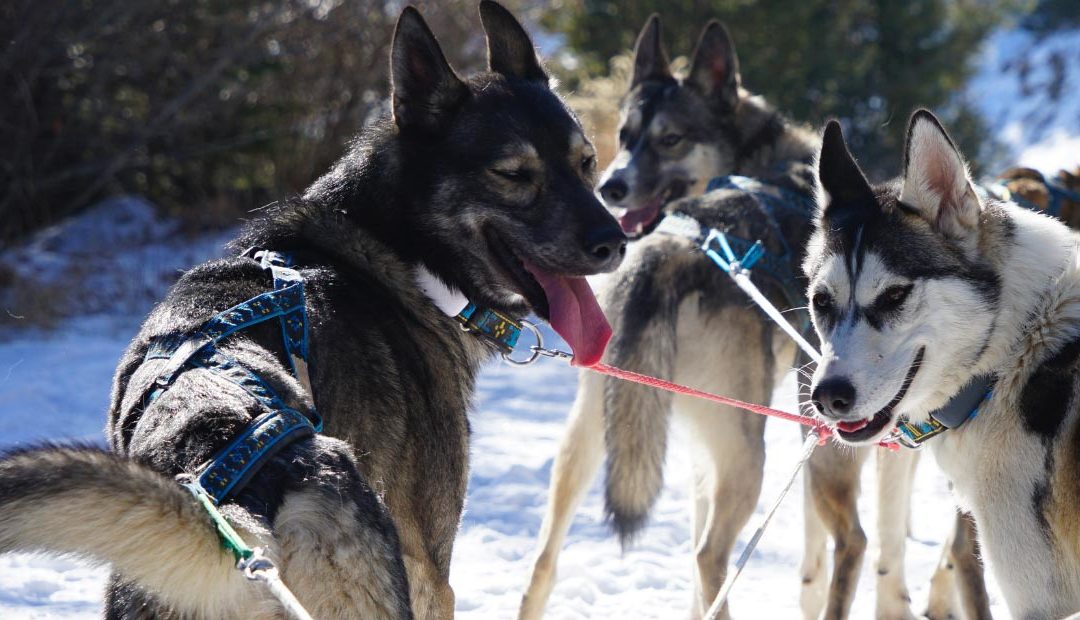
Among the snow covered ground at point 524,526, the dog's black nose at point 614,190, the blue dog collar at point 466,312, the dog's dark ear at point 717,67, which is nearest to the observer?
the blue dog collar at point 466,312

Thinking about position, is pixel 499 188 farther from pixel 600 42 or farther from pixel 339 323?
pixel 600 42

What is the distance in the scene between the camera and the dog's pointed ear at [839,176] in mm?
2744

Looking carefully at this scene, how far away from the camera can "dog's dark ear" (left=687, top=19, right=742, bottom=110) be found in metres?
4.79

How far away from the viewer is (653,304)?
11.6 ft

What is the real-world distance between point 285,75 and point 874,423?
26.6ft

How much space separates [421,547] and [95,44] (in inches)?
274

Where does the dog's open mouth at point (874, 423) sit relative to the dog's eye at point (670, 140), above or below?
below

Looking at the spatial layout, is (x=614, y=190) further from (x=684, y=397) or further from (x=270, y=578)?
(x=270, y=578)

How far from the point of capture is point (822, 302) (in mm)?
2666

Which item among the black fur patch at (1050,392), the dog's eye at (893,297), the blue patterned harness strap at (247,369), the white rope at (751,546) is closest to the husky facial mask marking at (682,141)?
the white rope at (751,546)

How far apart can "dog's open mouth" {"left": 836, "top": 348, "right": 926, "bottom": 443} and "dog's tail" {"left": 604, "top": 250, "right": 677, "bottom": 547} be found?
90 centimetres

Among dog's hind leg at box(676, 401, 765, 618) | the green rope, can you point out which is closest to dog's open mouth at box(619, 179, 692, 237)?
dog's hind leg at box(676, 401, 765, 618)

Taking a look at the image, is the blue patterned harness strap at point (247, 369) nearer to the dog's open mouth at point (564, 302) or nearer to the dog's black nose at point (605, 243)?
the dog's open mouth at point (564, 302)

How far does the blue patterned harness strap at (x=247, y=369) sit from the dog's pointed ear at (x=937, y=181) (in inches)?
59.4
